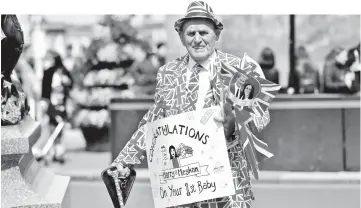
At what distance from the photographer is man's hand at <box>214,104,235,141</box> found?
203 inches

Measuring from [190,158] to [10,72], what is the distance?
1.87 meters

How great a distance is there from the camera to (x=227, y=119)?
520 cm

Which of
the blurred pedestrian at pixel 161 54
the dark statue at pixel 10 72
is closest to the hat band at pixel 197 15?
the dark statue at pixel 10 72

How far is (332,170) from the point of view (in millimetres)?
13445

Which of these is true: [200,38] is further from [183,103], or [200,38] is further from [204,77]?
[183,103]

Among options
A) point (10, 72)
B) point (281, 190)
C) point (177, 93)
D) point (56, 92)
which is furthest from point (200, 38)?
point (56, 92)

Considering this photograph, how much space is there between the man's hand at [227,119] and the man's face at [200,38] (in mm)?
325

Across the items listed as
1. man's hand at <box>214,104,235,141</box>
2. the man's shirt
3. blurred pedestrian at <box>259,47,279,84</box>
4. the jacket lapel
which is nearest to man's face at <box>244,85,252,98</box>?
A: man's hand at <box>214,104,235,141</box>

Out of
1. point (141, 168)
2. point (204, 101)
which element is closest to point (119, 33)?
point (141, 168)

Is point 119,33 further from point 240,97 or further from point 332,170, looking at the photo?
point 240,97

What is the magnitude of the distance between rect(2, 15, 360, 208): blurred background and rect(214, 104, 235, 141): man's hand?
4.23 meters

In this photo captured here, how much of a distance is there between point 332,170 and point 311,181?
0.59 m

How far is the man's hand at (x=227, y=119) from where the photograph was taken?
5.14m

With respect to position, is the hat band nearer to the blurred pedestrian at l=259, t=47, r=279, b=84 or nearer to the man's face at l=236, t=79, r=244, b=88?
the man's face at l=236, t=79, r=244, b=88
